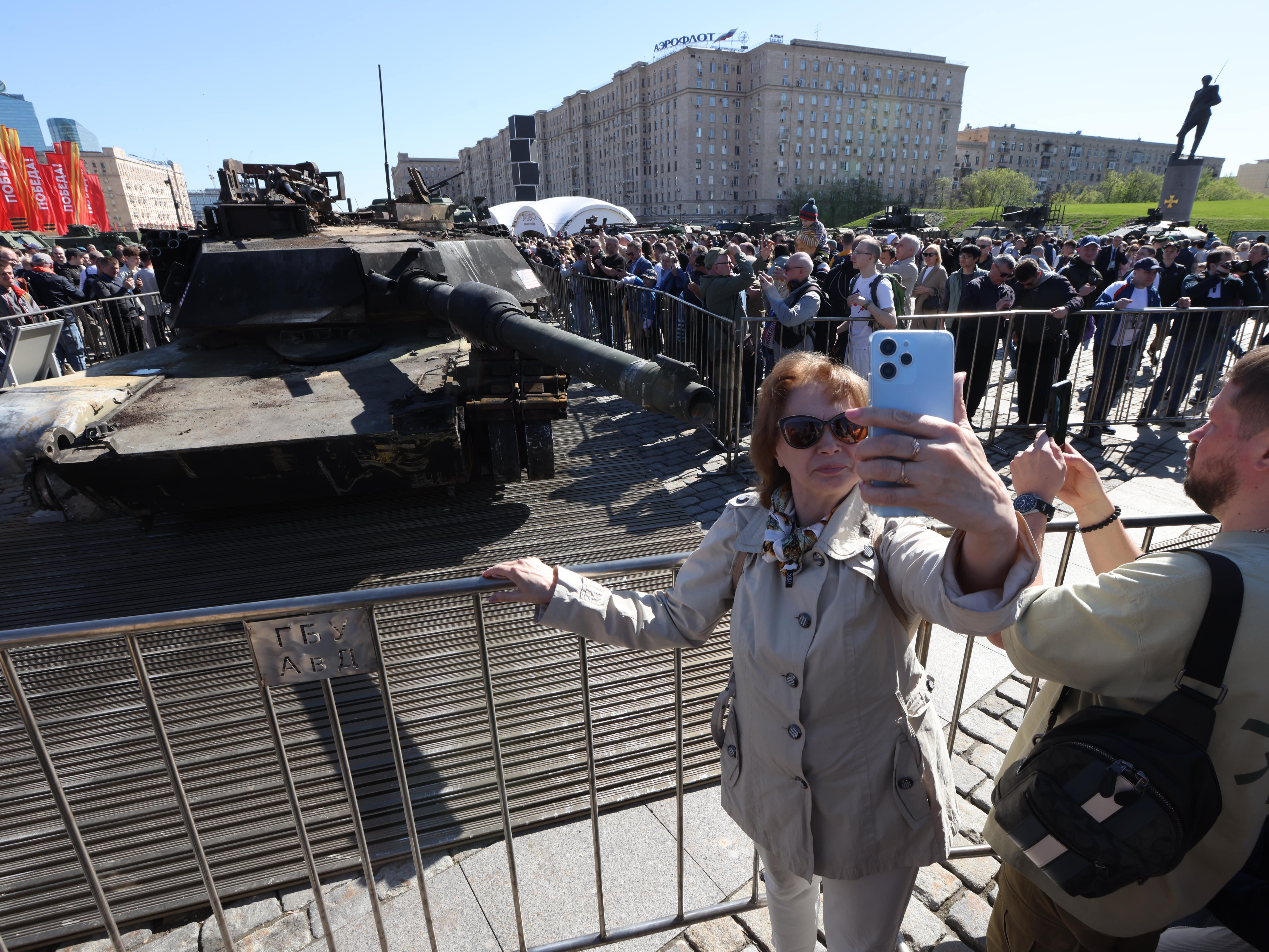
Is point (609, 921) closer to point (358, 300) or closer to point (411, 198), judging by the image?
point (358, 300)

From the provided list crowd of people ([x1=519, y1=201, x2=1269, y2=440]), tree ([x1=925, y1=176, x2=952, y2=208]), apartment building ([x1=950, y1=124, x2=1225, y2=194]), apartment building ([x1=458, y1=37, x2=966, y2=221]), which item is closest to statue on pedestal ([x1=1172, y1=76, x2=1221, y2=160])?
crowd of people ([x1=519, y1=201, x2=1269, y2=440])

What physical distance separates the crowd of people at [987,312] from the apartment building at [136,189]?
296 ft

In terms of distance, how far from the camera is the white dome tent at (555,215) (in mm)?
36344

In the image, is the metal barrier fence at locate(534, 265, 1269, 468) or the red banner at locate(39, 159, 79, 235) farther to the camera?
the red banner at locate(39, 159, 79, 235)

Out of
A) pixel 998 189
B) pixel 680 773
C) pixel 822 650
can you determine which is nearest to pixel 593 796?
pixel 680 773

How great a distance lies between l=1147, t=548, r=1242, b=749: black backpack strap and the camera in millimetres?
1251

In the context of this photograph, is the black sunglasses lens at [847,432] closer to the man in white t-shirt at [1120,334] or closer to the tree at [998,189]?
the man in white t-shirt at [1120,334]

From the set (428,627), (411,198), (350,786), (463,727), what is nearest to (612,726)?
(463,727)

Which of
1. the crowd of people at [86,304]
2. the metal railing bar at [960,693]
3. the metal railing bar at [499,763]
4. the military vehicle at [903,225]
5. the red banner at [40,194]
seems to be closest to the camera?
the metal railing bar at [499,763]

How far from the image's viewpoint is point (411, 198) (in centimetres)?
1055

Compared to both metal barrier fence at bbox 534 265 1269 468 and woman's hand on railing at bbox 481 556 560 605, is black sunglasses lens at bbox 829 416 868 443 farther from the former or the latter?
metal barrier fence at bbox 534 265 1269 468

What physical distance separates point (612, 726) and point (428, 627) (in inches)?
59.4

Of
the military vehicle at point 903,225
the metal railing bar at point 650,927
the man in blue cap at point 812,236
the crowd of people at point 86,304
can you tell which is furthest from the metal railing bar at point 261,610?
the military vehicle at point 903,225

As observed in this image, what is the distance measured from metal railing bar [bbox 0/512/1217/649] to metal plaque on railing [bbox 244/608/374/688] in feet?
0.09
